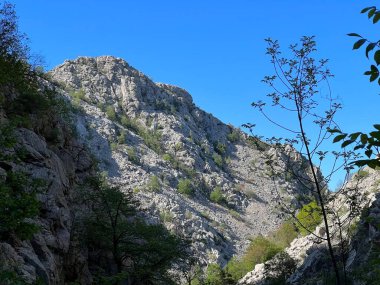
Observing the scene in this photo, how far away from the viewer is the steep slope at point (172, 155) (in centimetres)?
7231

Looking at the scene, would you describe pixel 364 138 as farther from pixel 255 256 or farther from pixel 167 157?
pixel 167 157

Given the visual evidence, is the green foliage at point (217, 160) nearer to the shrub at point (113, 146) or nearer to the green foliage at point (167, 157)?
the green foliage at point (167, 157)

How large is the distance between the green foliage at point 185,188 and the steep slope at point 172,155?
0.65ft

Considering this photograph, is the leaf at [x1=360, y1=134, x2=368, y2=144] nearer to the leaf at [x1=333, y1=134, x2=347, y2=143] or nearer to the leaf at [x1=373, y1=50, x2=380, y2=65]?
the leaf at [x1=333, y1=134, x2=347, y2=143]

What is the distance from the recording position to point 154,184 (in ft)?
253

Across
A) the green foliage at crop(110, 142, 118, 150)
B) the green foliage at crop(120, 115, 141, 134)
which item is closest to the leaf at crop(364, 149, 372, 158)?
the green foliage at crop(110, 142, 118, 150)

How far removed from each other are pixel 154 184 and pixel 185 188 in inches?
323

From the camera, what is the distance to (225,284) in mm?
45156

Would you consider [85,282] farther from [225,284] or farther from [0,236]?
[225,284]

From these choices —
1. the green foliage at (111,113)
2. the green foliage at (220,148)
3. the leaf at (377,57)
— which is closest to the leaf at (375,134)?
the leaf at (377,57)

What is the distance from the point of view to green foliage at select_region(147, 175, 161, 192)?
75.6m

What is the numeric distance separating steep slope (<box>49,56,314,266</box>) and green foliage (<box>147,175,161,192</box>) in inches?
8.3

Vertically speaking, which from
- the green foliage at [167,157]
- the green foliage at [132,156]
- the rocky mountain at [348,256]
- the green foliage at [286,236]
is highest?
the green foliage at [167,157]

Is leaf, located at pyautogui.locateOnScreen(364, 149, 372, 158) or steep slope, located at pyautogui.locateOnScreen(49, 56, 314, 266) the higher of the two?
steep slope, located at pyautogui.locateOnScreen(49, 56, 314, 266)
